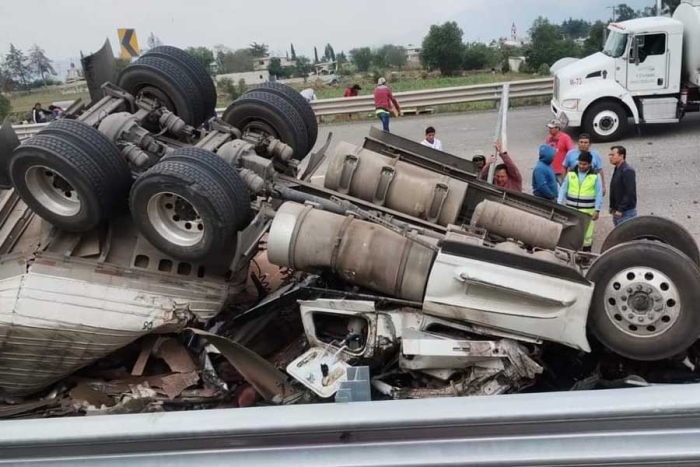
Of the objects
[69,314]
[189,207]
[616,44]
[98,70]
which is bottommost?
[69,314]

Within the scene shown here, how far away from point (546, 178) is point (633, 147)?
4749 millimetres

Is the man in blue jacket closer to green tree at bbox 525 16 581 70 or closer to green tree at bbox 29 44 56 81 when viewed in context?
green tree at bbox 525 16 581 70

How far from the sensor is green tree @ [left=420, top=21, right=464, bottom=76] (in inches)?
1320

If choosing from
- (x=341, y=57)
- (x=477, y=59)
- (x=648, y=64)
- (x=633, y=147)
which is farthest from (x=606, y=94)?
(x=341, y=57)

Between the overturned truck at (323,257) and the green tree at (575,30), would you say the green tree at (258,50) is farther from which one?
the overturned truck at (323,257)

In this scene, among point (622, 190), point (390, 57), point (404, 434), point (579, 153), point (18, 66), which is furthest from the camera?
point (390, 57)

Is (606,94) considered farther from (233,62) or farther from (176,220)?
(233,62)

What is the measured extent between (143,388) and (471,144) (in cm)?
852

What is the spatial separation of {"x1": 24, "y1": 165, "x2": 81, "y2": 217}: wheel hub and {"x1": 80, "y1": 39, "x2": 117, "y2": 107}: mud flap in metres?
1.05

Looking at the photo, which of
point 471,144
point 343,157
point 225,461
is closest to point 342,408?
point 225,461

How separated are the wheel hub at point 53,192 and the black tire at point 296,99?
1852mm

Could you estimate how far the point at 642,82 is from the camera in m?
11.2

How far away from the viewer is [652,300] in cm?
343

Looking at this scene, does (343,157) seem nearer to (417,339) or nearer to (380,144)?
(380,144)
